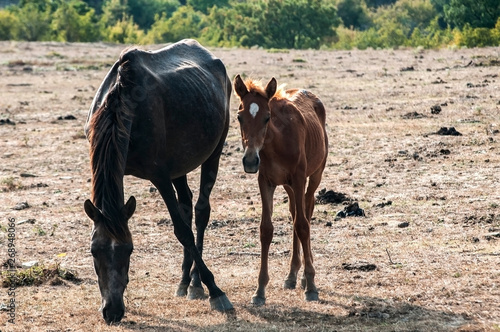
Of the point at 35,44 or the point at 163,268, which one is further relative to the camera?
the point at 35,44

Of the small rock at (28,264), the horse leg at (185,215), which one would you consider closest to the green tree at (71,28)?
the small rock at (28,264)

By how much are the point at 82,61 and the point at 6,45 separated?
28.9 ft

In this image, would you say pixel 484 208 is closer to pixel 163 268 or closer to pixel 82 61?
pixel 163 268

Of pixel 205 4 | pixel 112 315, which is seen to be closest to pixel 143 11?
pixel 205 4

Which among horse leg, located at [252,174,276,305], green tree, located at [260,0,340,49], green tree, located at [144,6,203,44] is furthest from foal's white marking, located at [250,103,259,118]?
green tree, located at [144,6,203,44]

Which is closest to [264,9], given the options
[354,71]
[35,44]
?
[35,44]

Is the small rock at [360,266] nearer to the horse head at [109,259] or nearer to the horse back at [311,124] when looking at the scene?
the horse back at [311,124]

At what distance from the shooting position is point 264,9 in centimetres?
5300

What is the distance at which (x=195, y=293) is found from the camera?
7691 mm

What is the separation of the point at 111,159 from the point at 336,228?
163 inches

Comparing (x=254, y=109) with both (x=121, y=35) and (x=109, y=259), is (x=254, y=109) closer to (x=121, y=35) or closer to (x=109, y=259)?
(x=109, y=259)

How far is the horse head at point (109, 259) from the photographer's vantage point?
6.18m

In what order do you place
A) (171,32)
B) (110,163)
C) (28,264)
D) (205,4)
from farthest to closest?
(205,4) < (171,32) < (28,264) < (110,163)

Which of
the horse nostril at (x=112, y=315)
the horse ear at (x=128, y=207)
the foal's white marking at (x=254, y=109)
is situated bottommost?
the horse nostril at (x=112, y=315)
